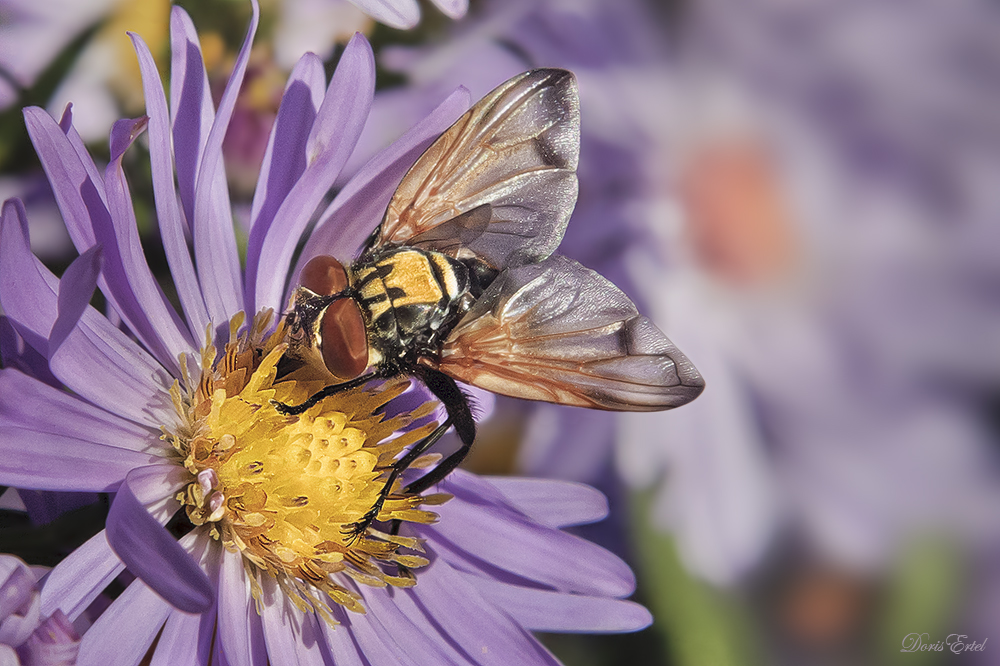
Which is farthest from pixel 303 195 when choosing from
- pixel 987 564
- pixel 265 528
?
pixel 987 564

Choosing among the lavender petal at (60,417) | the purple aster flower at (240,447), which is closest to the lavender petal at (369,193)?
the purple aster flower at (240,447)

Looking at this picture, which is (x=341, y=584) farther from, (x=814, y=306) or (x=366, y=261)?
(x=814, y=306)

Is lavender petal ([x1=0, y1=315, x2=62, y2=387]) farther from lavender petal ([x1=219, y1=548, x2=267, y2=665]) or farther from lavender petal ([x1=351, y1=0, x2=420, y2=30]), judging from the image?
lavender petal ([x1=351, y1=0, x2=420, y2=30])

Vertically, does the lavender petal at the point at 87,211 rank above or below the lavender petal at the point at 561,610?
above

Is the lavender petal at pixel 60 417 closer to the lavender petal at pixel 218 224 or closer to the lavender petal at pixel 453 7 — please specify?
the lavender petal at pixel 218 224

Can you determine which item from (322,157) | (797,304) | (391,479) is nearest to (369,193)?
(322,157)

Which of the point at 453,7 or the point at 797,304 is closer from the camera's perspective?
the point at 453,7

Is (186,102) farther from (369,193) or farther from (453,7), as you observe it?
(453,7)

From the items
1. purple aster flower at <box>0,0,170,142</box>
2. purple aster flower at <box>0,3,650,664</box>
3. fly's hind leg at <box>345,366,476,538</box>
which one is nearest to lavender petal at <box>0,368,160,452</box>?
purple aster flower at <box>0,3,650,664</box>
